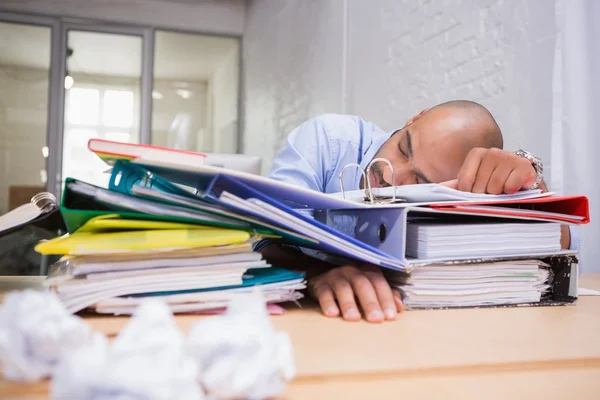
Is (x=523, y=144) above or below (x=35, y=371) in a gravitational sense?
above

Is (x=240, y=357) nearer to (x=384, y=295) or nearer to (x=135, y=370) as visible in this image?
(x=135, y=370)

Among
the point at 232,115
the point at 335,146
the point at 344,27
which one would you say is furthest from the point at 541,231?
the point at 232,115

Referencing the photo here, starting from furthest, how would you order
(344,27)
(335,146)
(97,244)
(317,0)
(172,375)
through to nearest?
1. (317,0)
2. (344,27)
3. (335,146)
4. (97,244)
5. (172,375)

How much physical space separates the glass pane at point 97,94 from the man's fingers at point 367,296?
4.01 meters

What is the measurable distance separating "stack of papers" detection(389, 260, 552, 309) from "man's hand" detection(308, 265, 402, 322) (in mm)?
27

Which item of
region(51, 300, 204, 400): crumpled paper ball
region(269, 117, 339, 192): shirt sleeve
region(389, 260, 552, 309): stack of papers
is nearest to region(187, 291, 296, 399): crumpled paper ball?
region(51, 300, 204, 400): crumpled paper ball

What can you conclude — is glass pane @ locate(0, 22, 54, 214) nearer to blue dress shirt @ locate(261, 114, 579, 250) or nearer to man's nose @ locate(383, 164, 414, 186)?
blue dress shirt @ locate(261, 114, 579, 250)

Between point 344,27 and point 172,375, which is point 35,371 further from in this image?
point 344,27

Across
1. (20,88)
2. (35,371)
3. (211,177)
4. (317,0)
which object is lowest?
(35,371)

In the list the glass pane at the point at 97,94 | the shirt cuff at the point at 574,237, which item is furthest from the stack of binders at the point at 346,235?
the glass pane at the point at 97,94

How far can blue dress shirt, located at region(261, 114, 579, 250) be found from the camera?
126cm

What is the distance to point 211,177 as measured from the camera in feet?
1.66

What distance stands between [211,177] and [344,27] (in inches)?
95.7

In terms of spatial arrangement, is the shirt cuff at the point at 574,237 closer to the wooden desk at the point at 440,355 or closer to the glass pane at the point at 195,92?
the wooden desk at the point at 440,355
